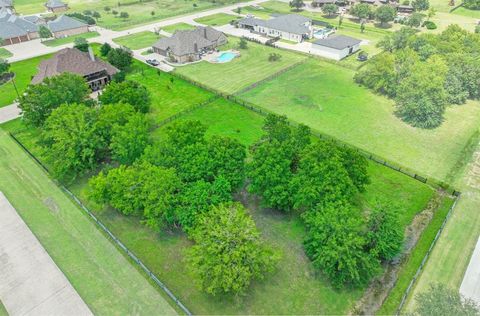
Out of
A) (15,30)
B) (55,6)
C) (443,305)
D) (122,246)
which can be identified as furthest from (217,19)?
(443,305)

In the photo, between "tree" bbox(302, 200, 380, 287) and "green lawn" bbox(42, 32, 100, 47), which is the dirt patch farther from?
"green lawn" bbox(42, 32, 100, 47)

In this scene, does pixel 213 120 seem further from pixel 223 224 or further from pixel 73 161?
pixel 223 224

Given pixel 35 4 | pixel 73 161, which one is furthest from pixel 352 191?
pixel 35 4

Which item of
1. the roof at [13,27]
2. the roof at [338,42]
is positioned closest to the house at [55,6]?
the roof at [13,27]

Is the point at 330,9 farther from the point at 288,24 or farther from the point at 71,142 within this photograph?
the point at 71,142

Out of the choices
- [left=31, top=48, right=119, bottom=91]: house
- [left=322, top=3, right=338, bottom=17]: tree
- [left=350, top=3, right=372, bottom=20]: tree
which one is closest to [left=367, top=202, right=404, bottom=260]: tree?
[left=31, top=48, right=119, bottom=91]: house

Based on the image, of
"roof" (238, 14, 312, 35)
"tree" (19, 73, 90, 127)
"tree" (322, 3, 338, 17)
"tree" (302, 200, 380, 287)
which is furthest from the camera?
"tree" (322, 3, 338, 17)
